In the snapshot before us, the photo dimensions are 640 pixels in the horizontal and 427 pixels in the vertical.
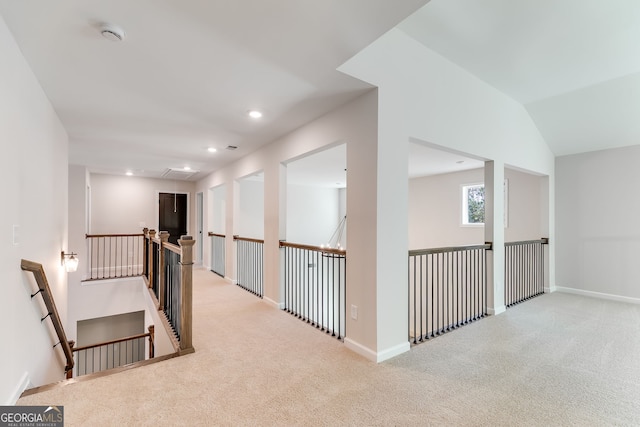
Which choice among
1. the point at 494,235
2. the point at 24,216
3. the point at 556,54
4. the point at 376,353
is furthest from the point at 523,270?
the point at 24,216

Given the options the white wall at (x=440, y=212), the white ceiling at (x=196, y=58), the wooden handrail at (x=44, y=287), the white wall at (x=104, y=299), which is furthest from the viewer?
the white wall at (x=440, y=212)

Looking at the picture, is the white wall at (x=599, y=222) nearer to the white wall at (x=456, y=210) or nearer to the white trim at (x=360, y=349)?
the white wall at (x=456, y=210)

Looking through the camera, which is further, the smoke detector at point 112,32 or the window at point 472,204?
the window at point 472,204

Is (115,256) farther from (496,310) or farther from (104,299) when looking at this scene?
(496,310)

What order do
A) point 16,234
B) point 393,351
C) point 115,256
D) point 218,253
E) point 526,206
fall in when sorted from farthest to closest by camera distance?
point 115,256, point 218,253, point 526,206, point 393,351, point 16,234

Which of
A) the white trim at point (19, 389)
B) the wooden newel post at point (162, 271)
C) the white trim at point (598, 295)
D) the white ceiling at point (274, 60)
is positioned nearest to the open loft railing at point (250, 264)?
the wooden newel post at point (162, 271)

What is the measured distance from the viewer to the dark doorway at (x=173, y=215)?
7715mm

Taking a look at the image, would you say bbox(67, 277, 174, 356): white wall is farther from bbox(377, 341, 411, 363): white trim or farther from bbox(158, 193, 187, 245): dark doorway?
bbox(377, 341, 411, 363): white trim

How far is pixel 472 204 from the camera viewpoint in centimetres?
642

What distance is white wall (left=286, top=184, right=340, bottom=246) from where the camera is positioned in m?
9.02

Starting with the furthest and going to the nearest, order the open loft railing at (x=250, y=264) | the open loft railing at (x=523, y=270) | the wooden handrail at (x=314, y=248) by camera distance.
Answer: the open loft railing at (x=250, y=264)
the open loft railing at (x=523, y=270)
the wooden handrail at (x=314, y=248)

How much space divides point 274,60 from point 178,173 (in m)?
5.54

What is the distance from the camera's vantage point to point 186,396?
1.96 meters

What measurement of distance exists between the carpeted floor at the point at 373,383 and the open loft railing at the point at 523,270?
1.35 meters
